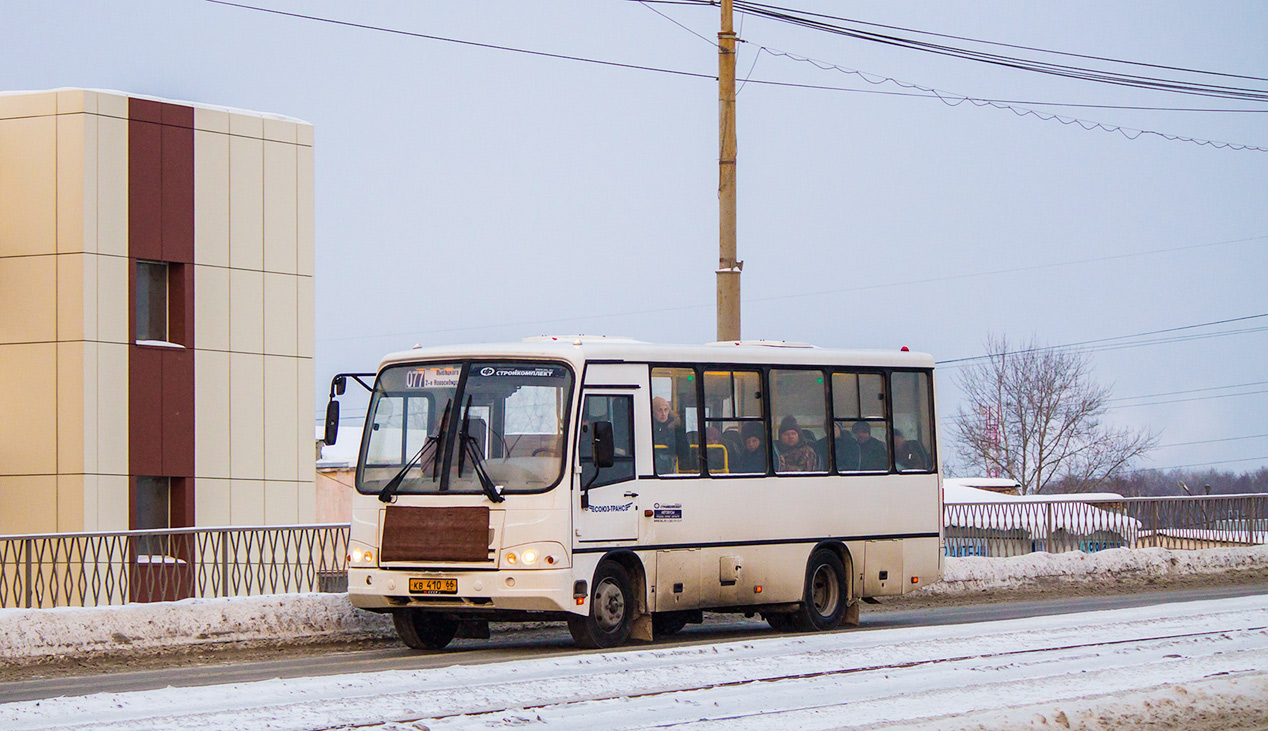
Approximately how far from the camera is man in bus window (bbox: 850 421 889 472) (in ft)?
59.4

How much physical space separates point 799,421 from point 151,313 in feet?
54.6

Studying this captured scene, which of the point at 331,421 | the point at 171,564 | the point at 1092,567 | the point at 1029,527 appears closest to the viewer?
the point at 331,421

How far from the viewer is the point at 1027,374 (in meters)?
91.0

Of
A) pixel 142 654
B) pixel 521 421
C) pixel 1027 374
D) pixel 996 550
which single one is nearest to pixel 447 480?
pixel 521 421

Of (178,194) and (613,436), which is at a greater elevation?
(178,194)

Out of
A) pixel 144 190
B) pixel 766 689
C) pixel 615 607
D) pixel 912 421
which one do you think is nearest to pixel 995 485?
Answer: pixel 144 190

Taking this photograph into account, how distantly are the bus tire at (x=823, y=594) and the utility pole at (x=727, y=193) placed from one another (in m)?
4.61

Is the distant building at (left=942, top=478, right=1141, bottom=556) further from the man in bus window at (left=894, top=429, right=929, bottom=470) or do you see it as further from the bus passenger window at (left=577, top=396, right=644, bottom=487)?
the bus passenger window at (left=577, top=396, right=644, bottom=487)

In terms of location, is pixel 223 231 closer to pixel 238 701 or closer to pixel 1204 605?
pixel 1204 605

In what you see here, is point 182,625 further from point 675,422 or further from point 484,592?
point 675,422

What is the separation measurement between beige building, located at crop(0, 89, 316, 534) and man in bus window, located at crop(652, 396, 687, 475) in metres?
15.6

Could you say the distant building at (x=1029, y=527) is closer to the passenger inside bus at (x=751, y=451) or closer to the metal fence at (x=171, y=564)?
the passenger inside bus at (x=751, y=451)

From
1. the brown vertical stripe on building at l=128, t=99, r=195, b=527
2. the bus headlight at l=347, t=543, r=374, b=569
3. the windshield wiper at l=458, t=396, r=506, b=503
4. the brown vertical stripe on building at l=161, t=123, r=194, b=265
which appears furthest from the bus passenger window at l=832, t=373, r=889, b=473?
the brown vertical stripe on building at l=161, t=123, r=194, b=265

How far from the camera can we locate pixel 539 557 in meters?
14.7
